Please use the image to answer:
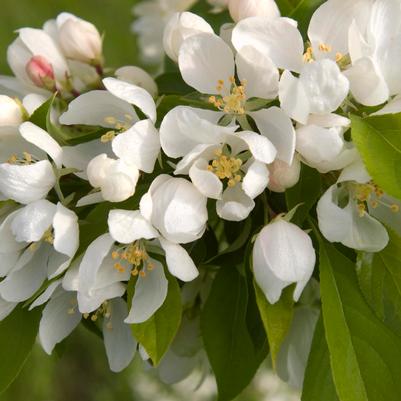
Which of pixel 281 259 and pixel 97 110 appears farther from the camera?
pixel 97 110

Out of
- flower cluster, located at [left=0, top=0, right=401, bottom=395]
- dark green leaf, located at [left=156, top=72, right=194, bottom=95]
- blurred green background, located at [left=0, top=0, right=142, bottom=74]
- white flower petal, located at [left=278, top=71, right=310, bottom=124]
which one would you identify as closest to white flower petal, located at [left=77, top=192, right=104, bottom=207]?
flower cluster, located at [left=0, top=0, right=401, bottom=395]

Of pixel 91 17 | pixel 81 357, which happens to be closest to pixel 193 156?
pixel 91 17

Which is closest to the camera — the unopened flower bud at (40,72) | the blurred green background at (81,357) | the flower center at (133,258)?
the flower center at (133,258)

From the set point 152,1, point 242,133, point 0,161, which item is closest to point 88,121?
point 0,161

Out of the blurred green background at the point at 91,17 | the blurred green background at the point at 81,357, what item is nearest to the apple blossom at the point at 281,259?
the blurred green background at the point at 81,357

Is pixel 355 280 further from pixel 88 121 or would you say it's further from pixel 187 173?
pixel 88 121

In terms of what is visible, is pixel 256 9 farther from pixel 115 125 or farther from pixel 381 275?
pixel 381 275

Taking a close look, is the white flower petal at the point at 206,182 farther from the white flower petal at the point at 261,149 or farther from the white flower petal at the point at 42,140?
the white flower petal at the point at 42,140

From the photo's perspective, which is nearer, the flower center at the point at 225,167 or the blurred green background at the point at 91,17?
the flower center at the point at 225,167
